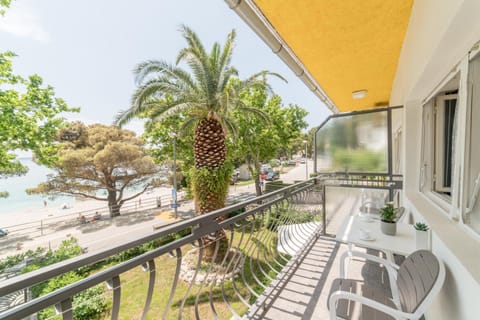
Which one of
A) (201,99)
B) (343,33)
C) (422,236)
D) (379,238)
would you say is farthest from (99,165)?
(422,236)

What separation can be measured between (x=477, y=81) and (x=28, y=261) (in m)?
12.7

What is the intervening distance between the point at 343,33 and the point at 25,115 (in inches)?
412

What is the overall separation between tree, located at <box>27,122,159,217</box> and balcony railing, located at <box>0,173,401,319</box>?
9226 millimetres

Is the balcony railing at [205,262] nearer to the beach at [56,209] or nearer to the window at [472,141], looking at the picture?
the window at [472,141]

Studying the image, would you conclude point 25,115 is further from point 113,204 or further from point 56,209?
point 56,209

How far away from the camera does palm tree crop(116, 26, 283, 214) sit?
228 inches

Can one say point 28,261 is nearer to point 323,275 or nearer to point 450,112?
point 323,275

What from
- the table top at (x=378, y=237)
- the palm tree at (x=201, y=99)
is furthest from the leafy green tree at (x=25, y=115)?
the table top at (x=378, y=237)

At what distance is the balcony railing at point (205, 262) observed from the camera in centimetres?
69

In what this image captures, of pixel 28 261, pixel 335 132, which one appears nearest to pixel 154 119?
pixel 335 132

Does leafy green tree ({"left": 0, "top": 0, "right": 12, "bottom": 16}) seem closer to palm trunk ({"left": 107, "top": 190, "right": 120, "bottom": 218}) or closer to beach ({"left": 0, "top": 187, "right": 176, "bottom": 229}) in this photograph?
palm trunk ({"left": 107, "top": 190, "right": 120, "bottom": 218})

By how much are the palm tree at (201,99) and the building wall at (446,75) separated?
430 cm

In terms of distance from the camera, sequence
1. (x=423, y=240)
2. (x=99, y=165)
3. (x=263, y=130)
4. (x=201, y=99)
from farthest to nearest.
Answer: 1. (x=99, y=165)
2. (x=263, y=130)
3. (x=201, y=99)
4. (x=423, y=240)

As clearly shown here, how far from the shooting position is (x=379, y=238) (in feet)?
6.08
